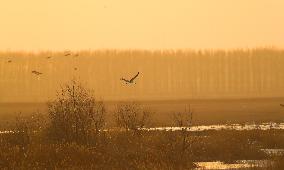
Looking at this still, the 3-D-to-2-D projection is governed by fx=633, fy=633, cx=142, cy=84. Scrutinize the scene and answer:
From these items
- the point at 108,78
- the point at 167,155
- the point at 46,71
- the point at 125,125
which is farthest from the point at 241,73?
the point at 167,155

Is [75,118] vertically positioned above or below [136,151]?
above

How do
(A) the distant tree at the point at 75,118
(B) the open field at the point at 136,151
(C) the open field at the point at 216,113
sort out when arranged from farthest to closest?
1. (C) the open field at the point at 216,113
2. (A) the distant tree at the point at 75,118
3. (B) the open field at the point at 136,151

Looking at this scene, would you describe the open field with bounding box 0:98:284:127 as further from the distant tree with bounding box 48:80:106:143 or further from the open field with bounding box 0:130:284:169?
the open field with bounding box 0:130:284:169

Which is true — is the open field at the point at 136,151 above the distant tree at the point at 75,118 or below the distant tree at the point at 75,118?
below

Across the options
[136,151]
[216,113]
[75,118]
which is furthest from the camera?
[216,113]

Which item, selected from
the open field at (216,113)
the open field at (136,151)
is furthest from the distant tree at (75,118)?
the open field at (216,113)

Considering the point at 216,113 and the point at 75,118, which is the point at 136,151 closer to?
the point at 75,118

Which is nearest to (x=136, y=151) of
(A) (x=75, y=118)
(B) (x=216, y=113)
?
(A) (x=75, y=118)

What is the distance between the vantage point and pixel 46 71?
158 m

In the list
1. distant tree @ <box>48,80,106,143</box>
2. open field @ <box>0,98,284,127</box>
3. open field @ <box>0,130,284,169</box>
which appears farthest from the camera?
open field @ <box>0,98,284,127</box>

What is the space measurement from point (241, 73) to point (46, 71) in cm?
5100

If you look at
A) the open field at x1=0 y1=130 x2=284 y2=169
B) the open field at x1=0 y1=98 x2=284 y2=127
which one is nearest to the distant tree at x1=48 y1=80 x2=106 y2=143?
the open field at x1=0 y1=130 x2=284 y2=169

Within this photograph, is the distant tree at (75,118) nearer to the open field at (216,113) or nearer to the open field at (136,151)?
the open field at (136,151)

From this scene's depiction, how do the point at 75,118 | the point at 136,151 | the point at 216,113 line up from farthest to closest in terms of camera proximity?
1. the point at 216,113
2. the point at 75,118
3. the point at 136,151
